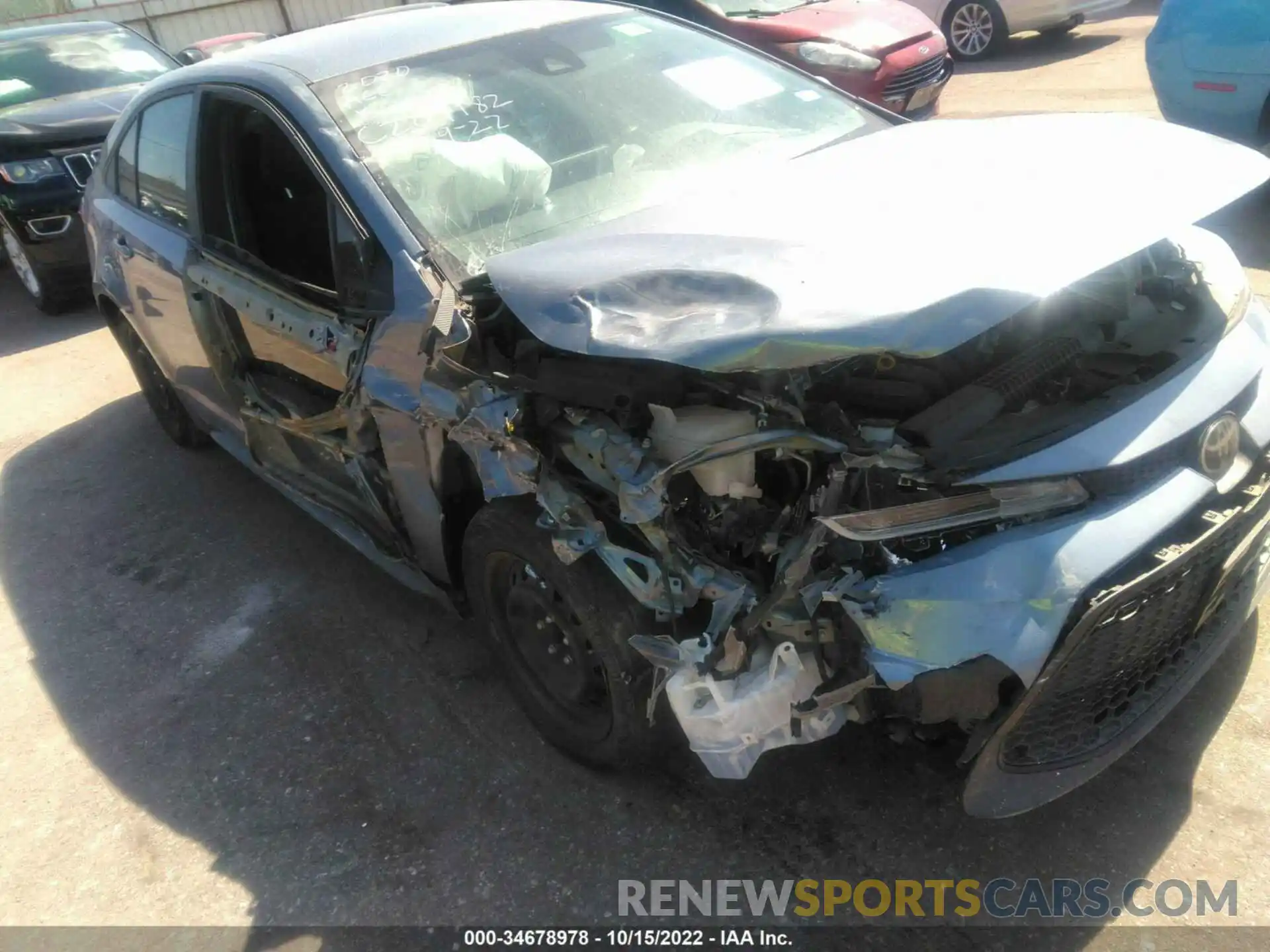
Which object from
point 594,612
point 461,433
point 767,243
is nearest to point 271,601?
point 461,433

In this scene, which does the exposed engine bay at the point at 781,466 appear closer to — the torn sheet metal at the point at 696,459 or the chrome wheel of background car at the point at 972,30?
the torn sheet metal at the point at 696,459

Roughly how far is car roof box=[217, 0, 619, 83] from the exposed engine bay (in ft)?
3.44

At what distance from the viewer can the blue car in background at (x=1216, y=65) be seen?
488 cm

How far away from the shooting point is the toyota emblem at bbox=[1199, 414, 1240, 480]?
2076 mm

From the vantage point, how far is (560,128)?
2.98 m

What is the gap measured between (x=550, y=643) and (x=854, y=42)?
6.39m

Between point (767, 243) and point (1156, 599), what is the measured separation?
3.57ft

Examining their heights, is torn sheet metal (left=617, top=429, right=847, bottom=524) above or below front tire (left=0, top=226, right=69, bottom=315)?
above

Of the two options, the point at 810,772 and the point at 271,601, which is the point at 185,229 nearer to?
the point at 271,601

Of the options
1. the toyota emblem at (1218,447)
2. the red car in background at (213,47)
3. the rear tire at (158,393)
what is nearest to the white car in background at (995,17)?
the red car in background at (213,47)

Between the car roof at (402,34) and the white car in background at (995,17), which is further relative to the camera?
the white car in background at (995,17)

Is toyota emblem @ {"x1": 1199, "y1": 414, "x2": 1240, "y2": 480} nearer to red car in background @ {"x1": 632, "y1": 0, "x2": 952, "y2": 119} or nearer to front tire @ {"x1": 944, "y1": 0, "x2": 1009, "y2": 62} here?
red car in background @ {"x1": 632, "y1": 0, "x2": 952, "y2": 119}

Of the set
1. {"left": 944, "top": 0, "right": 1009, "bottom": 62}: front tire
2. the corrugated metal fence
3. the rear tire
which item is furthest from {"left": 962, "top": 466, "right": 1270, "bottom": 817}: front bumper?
the corrugated metal fence

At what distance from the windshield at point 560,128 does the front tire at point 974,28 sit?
7.80m
